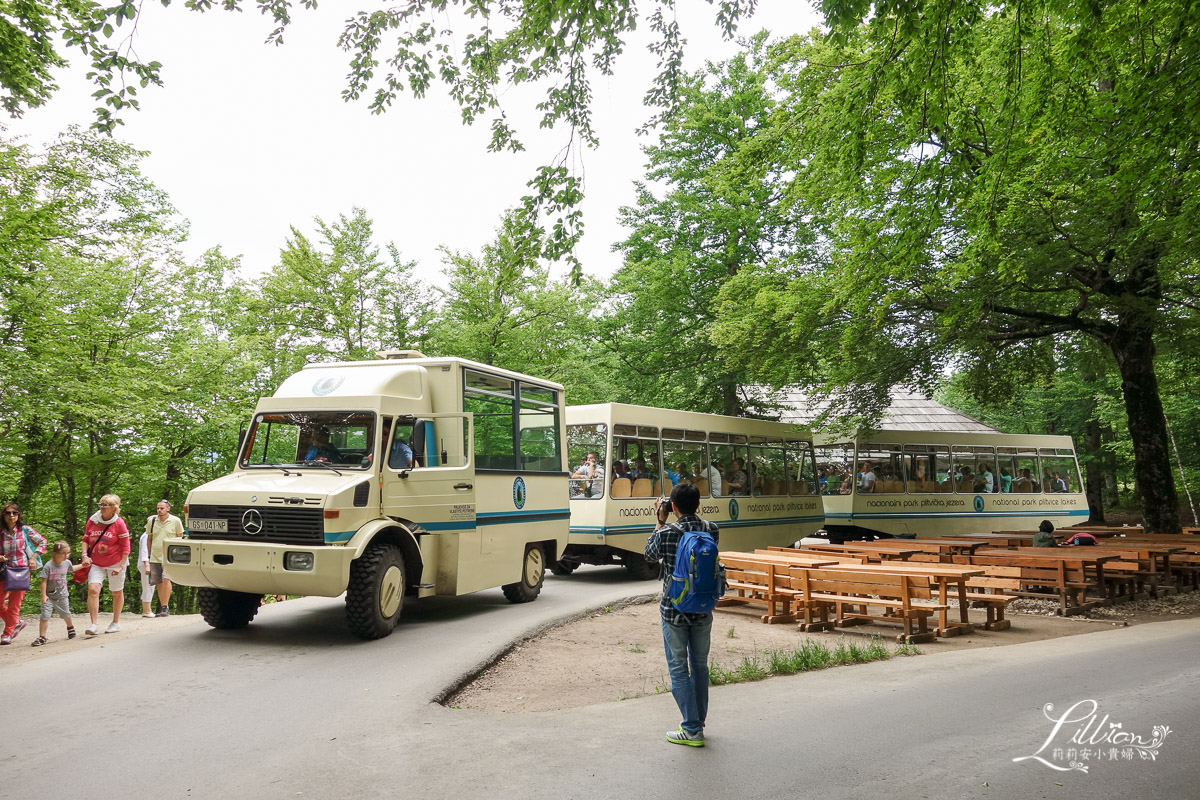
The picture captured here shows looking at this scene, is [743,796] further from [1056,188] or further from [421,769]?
[1056,188]

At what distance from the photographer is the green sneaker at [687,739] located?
5.14 m

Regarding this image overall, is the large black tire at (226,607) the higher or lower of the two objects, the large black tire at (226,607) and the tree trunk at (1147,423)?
the lower

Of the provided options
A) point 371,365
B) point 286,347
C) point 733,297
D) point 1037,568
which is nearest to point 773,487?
point 733,297

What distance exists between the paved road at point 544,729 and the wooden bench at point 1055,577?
2696 mm

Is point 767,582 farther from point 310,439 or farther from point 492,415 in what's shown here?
point 310,439

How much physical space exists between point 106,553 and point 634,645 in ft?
22.6

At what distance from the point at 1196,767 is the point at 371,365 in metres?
8.77

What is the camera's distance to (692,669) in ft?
17.2

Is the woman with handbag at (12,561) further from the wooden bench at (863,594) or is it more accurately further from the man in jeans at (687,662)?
the wooden bench at (863,594)

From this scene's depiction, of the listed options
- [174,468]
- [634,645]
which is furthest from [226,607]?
[174,468]

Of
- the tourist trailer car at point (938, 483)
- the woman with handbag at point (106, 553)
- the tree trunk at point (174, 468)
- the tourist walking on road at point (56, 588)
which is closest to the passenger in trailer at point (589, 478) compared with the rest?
the woman with handbag at point (106, 553)

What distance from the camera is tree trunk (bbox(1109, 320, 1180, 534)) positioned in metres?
16.4

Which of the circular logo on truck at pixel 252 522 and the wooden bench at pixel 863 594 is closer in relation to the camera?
the circular logo on truck at pixel 252 522

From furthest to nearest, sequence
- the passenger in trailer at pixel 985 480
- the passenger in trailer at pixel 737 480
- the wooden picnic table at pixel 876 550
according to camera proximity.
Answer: the passenger in trailer at pixel 985 480 < the passenger in trailer at pixel 737 480 < the wooden picnic table at pixel 876 550
